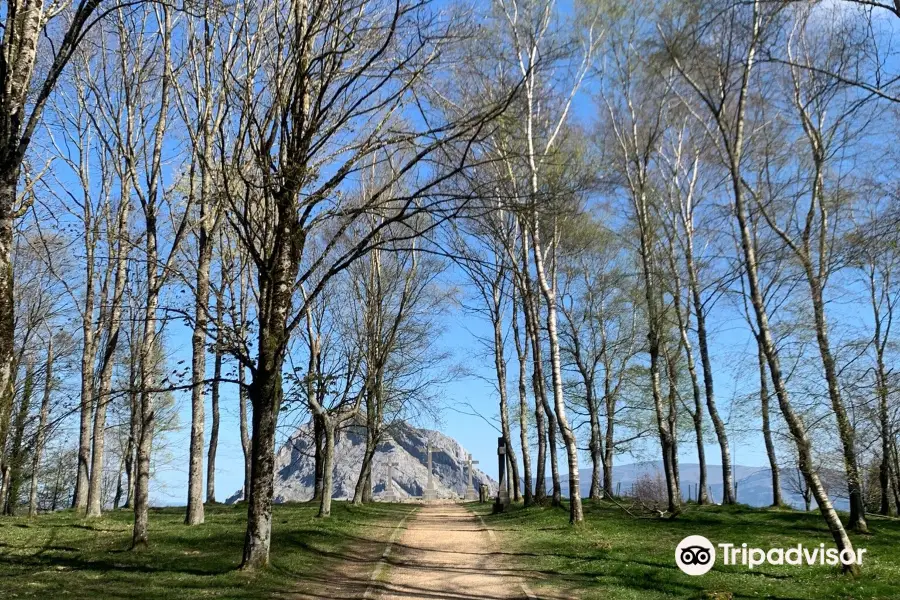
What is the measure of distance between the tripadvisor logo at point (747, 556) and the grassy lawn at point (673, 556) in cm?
18

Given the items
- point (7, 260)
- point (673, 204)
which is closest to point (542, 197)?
point (7, 260)

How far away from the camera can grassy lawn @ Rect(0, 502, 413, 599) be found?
25.2 ft

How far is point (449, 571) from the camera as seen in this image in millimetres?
9750

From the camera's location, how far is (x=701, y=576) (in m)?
9.12

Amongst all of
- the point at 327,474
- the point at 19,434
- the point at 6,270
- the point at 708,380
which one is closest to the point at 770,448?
the point at 708,380

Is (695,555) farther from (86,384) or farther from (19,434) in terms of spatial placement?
(19,434)

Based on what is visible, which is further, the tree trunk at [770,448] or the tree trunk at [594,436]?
the tree trunk at [594,436]

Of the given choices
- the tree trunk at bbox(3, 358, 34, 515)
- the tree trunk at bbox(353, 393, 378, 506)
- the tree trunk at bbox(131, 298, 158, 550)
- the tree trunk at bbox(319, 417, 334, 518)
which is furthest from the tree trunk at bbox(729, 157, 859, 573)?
the tree trunk at bbox(3, 358, 34, 515)

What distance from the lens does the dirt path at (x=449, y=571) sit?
26.6 ft

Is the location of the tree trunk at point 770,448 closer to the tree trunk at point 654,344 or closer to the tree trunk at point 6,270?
the tree trunk at point 654,344

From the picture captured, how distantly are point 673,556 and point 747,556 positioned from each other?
54.8 inches

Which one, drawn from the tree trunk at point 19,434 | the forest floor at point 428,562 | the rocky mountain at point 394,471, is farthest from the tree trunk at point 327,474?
the rocky mountain at point 394,471

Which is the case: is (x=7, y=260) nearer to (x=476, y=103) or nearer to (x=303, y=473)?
(x=476, y=103)

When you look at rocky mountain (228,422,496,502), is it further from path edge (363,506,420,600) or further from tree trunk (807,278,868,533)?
tree trunk (807,278,868,533)
